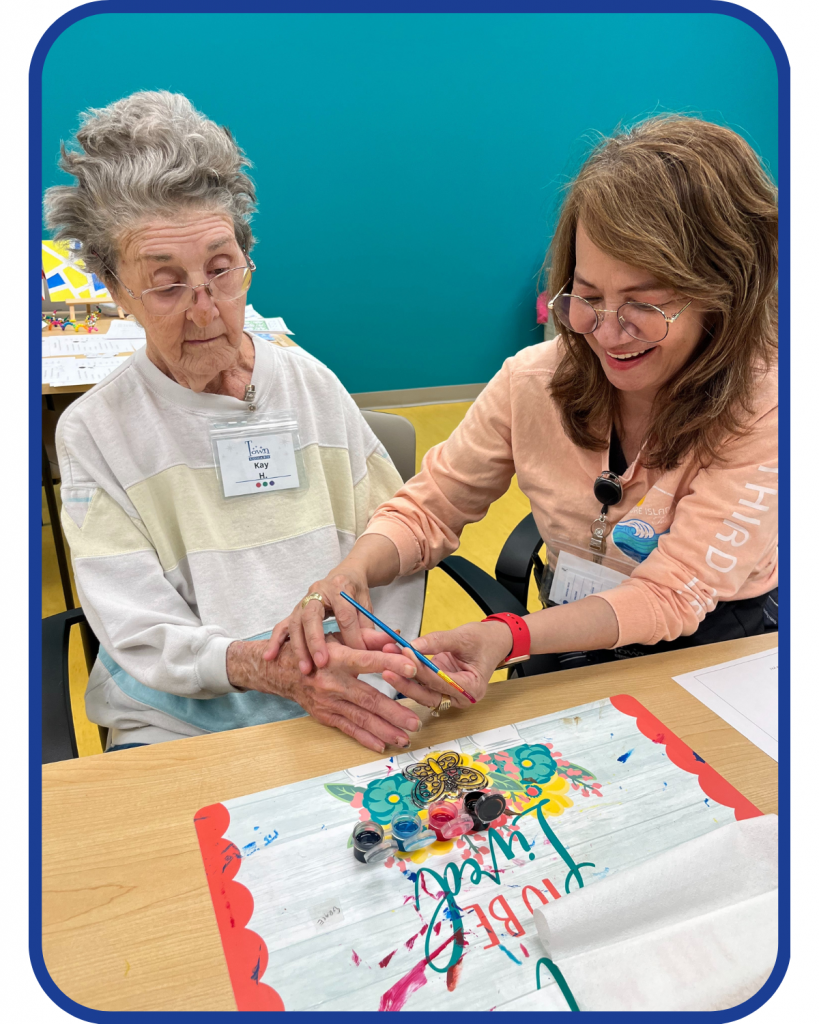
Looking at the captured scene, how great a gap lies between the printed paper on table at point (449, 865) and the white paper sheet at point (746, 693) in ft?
0.36

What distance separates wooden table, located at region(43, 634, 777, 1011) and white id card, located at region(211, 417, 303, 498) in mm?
576

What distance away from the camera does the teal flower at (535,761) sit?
1107mm

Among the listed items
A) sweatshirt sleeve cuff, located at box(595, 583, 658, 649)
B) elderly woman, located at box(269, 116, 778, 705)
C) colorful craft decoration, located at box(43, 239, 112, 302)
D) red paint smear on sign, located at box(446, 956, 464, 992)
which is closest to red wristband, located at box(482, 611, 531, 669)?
elderly woman, located at box(269, 116, 778, 705)

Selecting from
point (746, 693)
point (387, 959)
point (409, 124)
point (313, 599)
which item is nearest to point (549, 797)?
point (387, 959)

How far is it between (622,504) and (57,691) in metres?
1.09

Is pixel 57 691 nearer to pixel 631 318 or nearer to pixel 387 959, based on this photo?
pixel 387 959

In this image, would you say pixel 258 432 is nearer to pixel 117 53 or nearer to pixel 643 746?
pixel 643 746

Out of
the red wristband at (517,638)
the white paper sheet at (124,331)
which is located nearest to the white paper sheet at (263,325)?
the white paper sheet at (124,331)

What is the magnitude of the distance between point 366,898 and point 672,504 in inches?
36.0

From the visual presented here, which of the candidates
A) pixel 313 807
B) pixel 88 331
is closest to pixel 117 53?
pixel 88 331

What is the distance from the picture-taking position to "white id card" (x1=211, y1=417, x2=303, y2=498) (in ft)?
5.21

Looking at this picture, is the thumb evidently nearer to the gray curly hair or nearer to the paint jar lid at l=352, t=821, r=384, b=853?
the paint jar lid at l=352, t=821, r=384, b=853

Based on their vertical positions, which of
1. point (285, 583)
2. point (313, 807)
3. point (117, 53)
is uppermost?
point (117, 53)

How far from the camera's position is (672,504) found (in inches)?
57.7
